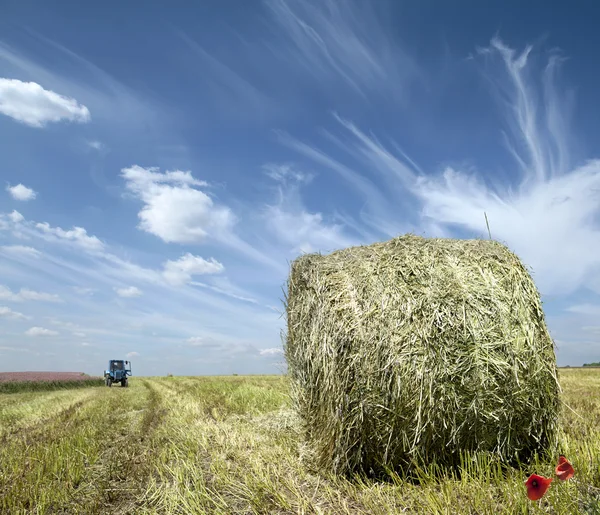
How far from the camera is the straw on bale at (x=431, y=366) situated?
4.32 metres

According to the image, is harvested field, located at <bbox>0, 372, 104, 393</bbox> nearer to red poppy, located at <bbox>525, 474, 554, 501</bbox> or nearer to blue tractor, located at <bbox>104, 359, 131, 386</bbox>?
blue tractor, located at <bbox>104, 359, 131, 386</bbox>

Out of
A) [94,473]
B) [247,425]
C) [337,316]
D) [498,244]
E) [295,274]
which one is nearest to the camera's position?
[337,316]

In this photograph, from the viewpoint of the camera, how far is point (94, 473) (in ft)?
A: 16.6

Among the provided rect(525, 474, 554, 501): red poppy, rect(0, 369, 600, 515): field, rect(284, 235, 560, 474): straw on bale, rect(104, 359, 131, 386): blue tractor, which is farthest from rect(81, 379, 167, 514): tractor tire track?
rect(104, 359, 131, 386): blue tractor

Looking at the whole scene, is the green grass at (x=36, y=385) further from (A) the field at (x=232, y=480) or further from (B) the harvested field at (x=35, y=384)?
(A) the field at (x=232, y=480)

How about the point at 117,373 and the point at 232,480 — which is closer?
the point at 232,480

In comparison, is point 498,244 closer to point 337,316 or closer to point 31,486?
point 337,316

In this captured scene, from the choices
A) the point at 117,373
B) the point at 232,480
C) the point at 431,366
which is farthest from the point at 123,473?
the point at 117,373

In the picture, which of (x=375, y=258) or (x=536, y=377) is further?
(x=375, y=258)

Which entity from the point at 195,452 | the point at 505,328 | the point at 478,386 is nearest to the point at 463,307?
the point at 505,328

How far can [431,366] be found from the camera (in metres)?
4.32

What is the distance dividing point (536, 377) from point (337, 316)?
1.96 m

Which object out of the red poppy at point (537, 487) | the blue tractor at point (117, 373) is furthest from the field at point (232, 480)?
the blue tractor at point (117, 373)

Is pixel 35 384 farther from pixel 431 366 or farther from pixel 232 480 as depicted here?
pixel 431 366
